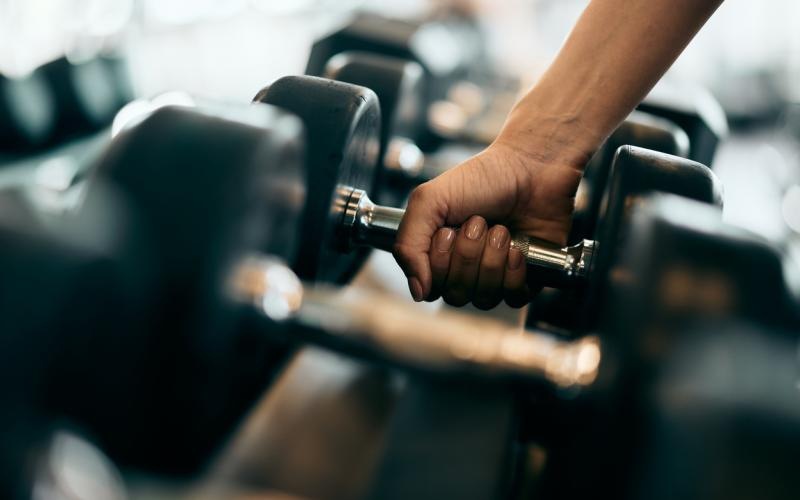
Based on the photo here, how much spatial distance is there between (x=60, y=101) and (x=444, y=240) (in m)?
1.67

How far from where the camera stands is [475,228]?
25.7 inches

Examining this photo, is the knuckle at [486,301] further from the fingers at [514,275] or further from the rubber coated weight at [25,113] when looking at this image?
the rubber coated weight at [25,113]

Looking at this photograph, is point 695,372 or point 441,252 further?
point 441,252

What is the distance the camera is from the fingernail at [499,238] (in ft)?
2.08

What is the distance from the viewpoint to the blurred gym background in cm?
243

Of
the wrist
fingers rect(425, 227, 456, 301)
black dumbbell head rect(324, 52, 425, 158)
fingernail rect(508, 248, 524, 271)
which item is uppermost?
the wrist

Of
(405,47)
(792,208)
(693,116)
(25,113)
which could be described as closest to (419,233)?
(693,116)

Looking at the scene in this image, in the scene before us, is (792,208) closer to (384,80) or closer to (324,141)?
(384,80)

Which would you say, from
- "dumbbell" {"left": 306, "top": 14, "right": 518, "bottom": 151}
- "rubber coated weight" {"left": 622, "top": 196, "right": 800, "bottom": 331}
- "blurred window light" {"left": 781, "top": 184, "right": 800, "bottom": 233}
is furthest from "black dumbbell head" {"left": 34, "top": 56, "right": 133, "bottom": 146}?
"blurred window light" {"left": 781, "top": 184, "right": 800, "bottom": 233}

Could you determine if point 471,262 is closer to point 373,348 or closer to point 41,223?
point 373,348

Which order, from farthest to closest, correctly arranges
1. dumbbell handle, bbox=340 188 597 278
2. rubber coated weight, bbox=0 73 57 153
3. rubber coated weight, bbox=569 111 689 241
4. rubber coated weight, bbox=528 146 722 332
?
rubber coated weight, bbox=0 73 57 153, rubber coated weight, bbox=569 111 689 241, dumbbell handle, bbox=340 188 597 278, rubber coated weight, bbox=528 146 722 332

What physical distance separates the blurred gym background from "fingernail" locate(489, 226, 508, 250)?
44.1 inches

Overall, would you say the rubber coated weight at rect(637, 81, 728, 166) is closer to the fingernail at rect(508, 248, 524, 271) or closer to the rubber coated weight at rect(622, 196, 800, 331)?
the fingernail at rect(508, 248, 524, 271)

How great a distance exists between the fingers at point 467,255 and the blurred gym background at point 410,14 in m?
1.10
